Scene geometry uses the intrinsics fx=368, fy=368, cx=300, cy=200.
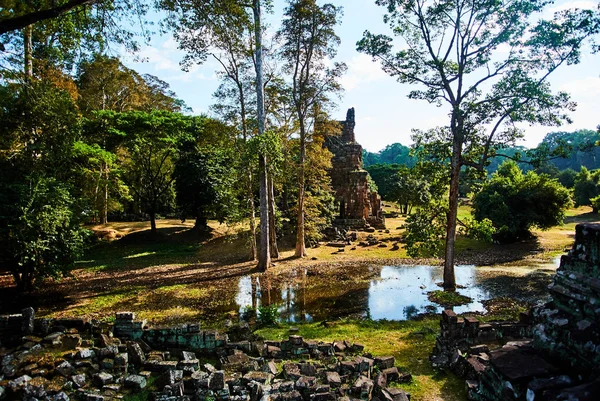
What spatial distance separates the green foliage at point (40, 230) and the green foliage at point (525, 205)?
21863 millimetres

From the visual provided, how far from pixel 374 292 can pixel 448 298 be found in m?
2.60

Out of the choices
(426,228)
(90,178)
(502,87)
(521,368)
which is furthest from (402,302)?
(90,178)

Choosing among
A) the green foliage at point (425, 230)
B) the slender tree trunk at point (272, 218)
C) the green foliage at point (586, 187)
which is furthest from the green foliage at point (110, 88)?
the green foliage at point (586, 187)

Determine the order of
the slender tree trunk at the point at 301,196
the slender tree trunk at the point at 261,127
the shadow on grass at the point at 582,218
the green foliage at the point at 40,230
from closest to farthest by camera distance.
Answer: the green foliage at the point at 40,230 → the slender tree trunk at the point at 261,127 → the slender tree trunk at the point at 301,196 → the shadow on grass at the point at 582,218

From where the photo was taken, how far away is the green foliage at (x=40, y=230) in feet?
36.5

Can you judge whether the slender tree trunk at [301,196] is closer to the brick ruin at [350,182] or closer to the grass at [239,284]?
the grass at [239,284]

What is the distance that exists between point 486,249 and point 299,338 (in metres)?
17.6

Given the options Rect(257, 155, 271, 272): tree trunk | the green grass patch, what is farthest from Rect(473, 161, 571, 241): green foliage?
Rect(257, 155, 271, 272): tree trunk

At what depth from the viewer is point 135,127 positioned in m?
22.9

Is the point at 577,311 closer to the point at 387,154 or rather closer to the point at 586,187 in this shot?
the point at 586,187

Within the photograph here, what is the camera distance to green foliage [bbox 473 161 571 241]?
71.8ft

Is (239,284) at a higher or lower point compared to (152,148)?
lower

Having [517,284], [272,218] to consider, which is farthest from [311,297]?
[517,284]

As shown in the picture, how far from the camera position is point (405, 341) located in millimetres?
8641
